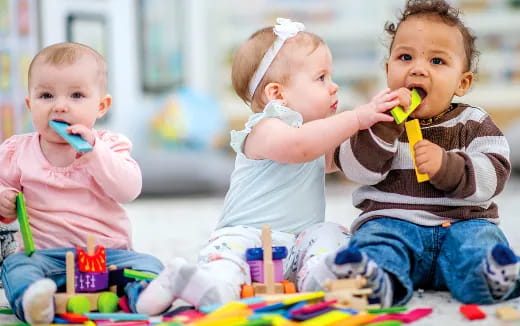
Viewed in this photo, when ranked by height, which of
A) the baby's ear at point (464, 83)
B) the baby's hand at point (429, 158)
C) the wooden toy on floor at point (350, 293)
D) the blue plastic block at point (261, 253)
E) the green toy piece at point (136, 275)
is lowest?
the wooden toy on floor at point (350, 293)

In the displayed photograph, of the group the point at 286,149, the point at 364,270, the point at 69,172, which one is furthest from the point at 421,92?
the point at 69,172

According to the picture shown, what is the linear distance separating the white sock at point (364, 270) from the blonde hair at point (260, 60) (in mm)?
379

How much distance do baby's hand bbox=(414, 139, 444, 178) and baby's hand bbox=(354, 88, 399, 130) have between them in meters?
0.07

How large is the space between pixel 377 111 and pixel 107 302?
50 centimetres

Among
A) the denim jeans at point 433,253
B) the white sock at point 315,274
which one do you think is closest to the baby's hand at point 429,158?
the denim jeans at point 433,253

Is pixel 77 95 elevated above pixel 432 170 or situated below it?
Result: above

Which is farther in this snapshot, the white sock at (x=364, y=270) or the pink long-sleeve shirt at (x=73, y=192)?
the pink long-sleeve shirt at (x=73, y=192)

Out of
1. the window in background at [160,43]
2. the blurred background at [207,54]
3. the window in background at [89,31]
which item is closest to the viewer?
the window in background at [89,31]

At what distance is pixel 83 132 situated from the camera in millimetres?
1228

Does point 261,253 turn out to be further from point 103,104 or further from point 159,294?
point 103,104

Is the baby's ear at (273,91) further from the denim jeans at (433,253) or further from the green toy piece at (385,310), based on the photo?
the green toy piece at (385,310)

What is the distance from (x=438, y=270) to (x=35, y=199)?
66cm

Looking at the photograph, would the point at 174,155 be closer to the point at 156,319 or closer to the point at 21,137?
the point at 21,137

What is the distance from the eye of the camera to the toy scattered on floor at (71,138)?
46.8 inches
